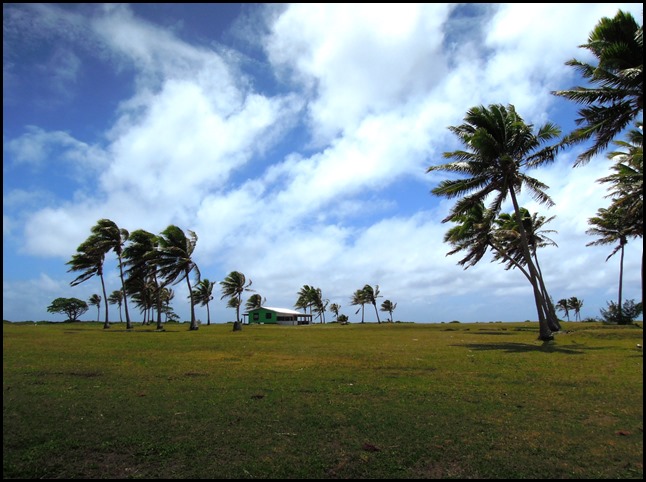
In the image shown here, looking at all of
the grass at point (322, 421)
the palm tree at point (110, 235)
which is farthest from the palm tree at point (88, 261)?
the grass at point (322, 421)

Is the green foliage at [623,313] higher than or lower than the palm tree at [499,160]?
lower

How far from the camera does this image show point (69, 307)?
107 metres

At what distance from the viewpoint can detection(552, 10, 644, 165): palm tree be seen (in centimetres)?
1683

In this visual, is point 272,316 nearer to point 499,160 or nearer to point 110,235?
point 110,235

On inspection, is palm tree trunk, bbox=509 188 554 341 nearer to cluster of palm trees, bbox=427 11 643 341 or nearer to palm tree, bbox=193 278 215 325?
cluster of palm trees, bbox=427 11 643 341

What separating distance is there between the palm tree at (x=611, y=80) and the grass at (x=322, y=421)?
35.0 feet

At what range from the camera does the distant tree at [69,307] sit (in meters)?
104

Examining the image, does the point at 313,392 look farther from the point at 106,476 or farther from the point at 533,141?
the point at 533,141

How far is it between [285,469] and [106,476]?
261 centimetres

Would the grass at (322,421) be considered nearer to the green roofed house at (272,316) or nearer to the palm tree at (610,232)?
the palm tree at (610,232)

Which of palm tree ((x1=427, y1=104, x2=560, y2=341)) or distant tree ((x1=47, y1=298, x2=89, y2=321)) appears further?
distant tree ((x1=47, y1=298, x2=89, y2=321))

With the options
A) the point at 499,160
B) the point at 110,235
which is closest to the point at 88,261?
the point at 110,235

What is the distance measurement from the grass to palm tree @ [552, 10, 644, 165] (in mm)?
10675

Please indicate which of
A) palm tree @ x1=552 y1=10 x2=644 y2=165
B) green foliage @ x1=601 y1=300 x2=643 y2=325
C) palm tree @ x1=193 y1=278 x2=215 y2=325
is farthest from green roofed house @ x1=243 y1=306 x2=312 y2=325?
palm tree @ x1=552 y1=10 x2=644 y2=165
